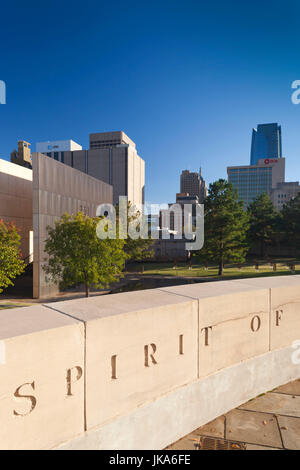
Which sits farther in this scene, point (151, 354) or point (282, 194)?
point (282, 194)

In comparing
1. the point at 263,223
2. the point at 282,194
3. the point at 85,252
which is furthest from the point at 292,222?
the point at 282,194

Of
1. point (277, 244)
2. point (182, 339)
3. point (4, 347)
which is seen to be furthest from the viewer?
point (277, 244)

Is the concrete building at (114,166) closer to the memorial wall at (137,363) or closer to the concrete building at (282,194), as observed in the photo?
the memorial wall at (137,363)

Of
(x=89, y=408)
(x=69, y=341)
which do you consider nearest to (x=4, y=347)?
(x=69, y=341)

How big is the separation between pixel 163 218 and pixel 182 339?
64.8 m

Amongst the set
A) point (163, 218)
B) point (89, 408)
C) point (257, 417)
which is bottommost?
point (257, 417)

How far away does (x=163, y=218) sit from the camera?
6794 centimetres

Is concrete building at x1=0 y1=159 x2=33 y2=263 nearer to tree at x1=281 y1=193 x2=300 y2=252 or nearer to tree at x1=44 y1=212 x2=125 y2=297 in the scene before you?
tree at x1=44 y1=212 x2=125 y2=297

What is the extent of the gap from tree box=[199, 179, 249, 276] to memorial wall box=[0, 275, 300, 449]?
2592 cm

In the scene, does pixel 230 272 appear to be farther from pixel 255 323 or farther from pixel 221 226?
pixel 255 323

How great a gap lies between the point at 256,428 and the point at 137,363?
1853 mm

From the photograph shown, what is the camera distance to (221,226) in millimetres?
30250

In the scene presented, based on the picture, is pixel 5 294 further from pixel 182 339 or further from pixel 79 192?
pixel 182 339

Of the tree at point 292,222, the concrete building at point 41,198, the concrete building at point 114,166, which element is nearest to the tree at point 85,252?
the concrete building at point 41,198
